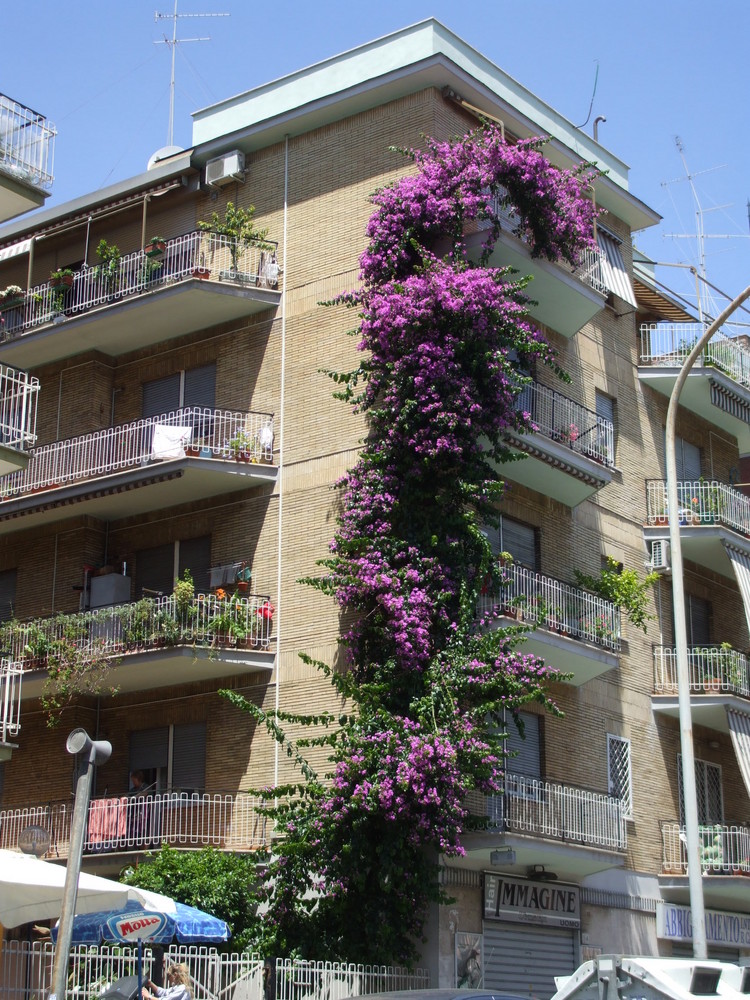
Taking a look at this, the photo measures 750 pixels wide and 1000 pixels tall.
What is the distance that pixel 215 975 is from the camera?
18.1 metres

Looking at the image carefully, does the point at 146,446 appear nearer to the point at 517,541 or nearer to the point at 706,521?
the point at 517,541

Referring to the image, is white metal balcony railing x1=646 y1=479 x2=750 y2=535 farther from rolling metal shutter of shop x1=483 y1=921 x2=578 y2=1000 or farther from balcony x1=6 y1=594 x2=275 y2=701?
balcony x1=6 y1=594 x2=275 y2=701

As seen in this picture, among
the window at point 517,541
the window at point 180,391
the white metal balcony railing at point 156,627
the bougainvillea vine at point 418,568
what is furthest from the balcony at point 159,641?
the window at point 180,391

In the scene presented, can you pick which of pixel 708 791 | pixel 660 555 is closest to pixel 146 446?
pixel 660 555

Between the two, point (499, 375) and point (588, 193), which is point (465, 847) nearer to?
point (499, 375)

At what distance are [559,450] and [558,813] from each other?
6.24m

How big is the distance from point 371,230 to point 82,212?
7903mm

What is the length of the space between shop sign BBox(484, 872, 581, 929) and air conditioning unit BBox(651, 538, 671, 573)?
7083mm

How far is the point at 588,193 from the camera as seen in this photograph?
29391 millimetres

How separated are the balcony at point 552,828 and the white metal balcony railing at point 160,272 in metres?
10.3

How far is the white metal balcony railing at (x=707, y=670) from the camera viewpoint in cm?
2827

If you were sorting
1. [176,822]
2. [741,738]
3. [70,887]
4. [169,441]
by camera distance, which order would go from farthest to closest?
[741,738] → [169,441] → [176,822] → [70,887]

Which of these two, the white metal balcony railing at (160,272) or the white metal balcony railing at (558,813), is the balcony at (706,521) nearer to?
the white metal balcony railing at (558,813)

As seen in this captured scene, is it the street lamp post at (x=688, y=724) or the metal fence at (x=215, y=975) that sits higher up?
the street lamp post at (x=688, y=724)
